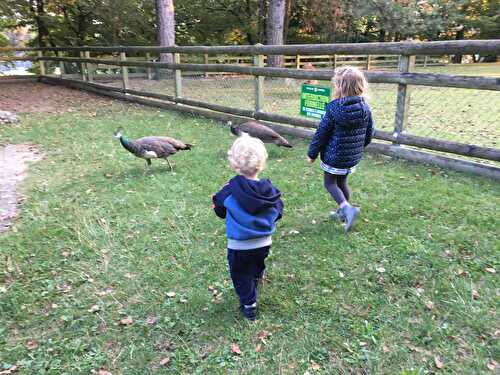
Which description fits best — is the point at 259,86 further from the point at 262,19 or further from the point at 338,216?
A: the point at 262,19

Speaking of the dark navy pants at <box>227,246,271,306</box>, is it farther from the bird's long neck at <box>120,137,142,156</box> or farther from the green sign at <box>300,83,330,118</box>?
the green sign at <box>300,83,330,118</box>

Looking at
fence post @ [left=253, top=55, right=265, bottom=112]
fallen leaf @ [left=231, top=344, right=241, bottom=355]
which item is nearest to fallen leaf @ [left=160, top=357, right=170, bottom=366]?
fallen leaf @ [left=231, top=344, right=241, bottom=355]

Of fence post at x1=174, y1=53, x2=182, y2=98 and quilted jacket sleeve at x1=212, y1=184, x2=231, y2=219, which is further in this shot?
fence post at x1=174, y1=53, x2=182, y2=98

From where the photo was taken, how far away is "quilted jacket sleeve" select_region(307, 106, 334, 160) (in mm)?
3834

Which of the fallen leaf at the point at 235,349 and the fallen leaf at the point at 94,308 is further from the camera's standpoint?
the fallen leaf at the point at 94,308

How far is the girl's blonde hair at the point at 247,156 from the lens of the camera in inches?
108

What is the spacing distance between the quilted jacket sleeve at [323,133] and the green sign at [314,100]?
9.09 ft

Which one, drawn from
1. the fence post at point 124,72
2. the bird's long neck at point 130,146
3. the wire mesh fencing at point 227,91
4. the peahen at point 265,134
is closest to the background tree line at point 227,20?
the fence post at point 124,72

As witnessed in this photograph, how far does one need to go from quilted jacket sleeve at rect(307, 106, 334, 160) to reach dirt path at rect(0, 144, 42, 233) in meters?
3.35

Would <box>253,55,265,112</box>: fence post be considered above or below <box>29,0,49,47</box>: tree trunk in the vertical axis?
below

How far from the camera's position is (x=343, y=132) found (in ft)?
12.6

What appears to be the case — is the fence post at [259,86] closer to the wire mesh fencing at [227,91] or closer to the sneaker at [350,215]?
the wire mesh fencing at [227,91]

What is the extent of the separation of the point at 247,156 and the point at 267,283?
A: 1.19m

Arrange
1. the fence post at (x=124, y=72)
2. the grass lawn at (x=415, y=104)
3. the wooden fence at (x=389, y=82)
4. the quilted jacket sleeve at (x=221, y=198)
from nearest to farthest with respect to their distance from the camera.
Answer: the quilted jacket sleeve at (x=221, y=198), the wooden fence at (x=389, y=82), the grass lawn at (x=415, y=104), the fence post at (x=124, y=72)
